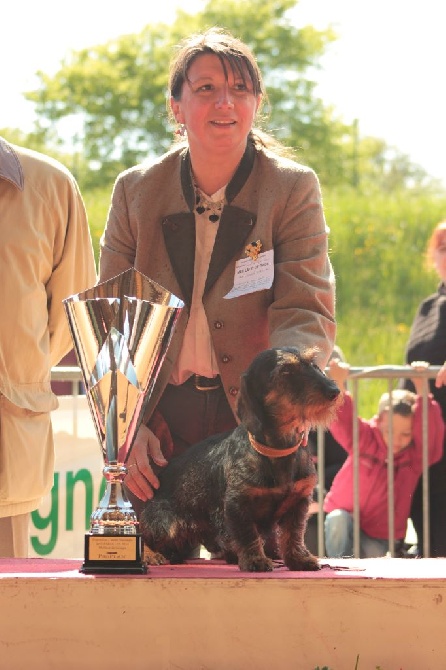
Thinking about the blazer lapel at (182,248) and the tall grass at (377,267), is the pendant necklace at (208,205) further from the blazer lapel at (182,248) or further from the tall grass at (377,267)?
the tall grass at (377,267)

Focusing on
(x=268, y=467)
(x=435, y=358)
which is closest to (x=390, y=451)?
(x=435, y=358)

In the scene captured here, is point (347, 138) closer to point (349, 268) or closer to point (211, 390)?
point (349, 268)

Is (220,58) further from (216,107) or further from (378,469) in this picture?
(378,469)

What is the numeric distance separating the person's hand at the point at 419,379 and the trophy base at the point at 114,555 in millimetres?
2810

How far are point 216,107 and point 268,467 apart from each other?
0.93 metres

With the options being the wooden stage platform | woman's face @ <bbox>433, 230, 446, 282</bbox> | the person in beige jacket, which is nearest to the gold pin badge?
the person in beige jacket

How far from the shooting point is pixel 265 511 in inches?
109

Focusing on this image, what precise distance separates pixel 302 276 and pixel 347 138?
93.0ft

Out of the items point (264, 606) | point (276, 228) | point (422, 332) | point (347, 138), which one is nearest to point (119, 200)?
point (276, 228)

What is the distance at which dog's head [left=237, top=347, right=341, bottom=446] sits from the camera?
8.79 feet

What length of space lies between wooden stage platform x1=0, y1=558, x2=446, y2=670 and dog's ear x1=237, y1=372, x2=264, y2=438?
0.35m

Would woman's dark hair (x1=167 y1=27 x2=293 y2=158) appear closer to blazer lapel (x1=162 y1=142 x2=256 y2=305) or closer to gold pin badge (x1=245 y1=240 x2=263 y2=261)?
blazer lapel (x1=162 y1=142 x2=256 y2=305)

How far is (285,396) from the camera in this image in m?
2.71

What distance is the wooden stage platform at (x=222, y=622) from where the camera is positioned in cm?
253
